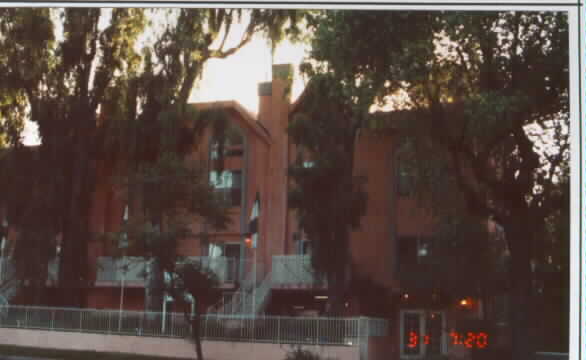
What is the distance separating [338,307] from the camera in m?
9.47

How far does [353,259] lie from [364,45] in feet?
9.36

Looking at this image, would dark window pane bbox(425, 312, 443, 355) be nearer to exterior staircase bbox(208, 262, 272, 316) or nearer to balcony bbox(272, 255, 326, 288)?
balcony bbox(272, 255, 326, 288)

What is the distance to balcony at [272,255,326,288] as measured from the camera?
9.74 m

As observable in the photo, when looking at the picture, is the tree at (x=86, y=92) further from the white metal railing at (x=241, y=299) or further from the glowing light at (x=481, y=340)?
the glowing light at (x=481, y=340)

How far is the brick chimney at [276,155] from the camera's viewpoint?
32.4 feet

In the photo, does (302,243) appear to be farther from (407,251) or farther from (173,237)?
(173,237)

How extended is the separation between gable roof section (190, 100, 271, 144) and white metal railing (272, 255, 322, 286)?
5.58 feet

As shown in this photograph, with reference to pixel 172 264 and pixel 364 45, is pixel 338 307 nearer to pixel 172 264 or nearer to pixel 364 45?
pixel 172 264

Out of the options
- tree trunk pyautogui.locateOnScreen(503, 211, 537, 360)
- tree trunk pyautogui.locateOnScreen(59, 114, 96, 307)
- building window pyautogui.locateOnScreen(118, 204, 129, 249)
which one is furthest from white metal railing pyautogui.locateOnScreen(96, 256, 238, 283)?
tree trunk pyautogui.locateOnScreen(503, 211, 537, 360)

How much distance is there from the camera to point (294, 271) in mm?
9797

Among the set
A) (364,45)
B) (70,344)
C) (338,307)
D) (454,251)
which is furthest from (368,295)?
(70,344)

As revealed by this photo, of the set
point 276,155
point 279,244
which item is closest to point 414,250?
point 279,244

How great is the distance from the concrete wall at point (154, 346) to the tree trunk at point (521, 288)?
2.03 m

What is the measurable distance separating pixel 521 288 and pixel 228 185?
4.19 metres
